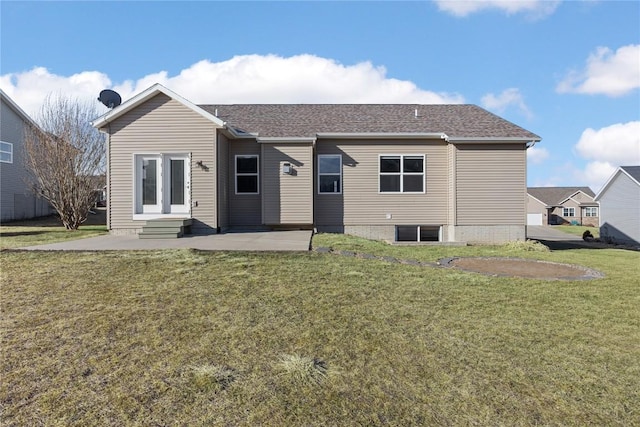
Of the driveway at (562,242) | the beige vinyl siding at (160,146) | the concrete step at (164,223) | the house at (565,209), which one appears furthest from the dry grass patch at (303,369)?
the house at (565,209)

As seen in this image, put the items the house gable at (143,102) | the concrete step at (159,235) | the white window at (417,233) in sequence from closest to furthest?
the concrete step at (159,235)
the house gable at (143,102)
the white window at (417,233)

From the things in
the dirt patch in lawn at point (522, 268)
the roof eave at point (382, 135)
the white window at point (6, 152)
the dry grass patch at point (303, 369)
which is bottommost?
the dry grass patch at point (303, 369)

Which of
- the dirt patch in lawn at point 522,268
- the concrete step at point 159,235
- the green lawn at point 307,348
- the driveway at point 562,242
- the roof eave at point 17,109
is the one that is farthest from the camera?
the roof eave at point 17,109

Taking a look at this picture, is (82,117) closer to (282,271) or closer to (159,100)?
(159,100)

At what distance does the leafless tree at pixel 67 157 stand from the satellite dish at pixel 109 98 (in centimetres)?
211

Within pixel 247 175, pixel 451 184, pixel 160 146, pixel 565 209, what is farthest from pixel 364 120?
pixel 565 209

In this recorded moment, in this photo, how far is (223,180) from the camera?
13.1 meters

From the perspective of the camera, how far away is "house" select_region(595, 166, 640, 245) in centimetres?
2675

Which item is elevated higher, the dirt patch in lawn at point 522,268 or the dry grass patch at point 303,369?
the dirt patch in lawn at point 522,268

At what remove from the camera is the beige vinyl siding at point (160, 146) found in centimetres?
1205

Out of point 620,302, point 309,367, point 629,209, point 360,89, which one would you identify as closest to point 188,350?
point 309,367

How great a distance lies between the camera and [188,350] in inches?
144

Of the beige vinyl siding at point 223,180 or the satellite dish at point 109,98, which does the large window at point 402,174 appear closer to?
the beige vinyl siding at point 223,180

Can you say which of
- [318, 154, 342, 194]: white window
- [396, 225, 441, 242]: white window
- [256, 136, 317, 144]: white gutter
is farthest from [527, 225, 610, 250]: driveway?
[256, 136, 317, 144]: white gutter
